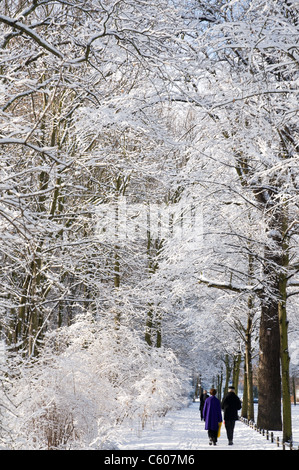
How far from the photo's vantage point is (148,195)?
19.2 meters

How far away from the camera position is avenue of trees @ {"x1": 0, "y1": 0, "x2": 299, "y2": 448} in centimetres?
775

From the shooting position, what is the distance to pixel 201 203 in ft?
47.6

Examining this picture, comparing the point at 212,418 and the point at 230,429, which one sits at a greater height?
the point at 212,418

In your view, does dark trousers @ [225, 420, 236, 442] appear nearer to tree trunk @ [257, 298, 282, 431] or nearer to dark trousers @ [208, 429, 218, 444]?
dark trousers @ [208, 429, 218, 444]

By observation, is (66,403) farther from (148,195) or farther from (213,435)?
(148,195)

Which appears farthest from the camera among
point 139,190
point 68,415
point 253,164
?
point 139,190

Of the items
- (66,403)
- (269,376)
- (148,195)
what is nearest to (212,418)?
(269,376)

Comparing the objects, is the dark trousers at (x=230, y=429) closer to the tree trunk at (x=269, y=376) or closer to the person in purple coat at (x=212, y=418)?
the person in purple coat at (x=212, y=418)

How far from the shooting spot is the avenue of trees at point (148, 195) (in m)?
7.75

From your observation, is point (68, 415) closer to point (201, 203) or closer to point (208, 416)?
point (208, 416)

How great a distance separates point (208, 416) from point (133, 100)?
7.51 m

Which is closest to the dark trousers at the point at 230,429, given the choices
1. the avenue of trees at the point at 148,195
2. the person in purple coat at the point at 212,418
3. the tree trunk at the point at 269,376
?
the person in purple coat at the point at 212,418

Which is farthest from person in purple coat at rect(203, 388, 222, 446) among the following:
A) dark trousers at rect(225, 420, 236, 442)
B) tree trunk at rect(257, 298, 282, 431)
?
tree trunk at rect(257, 298, 282, 431)
